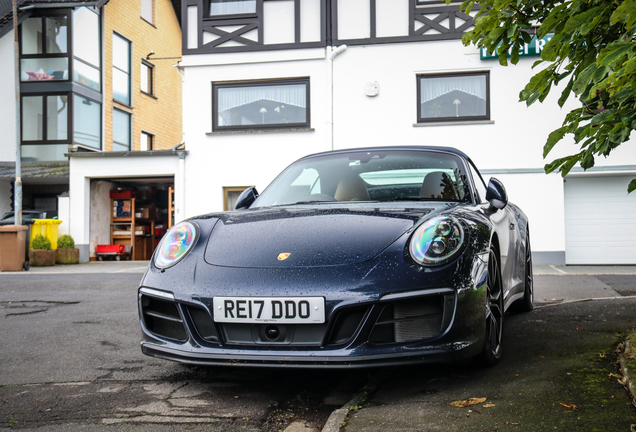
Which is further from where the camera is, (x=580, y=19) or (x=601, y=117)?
(x=601, y=117)

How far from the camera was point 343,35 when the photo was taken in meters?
13.9

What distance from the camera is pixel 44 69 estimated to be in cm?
1900

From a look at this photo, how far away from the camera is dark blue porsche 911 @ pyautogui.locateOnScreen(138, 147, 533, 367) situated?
2594mm

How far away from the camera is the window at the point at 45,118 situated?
18.9 m

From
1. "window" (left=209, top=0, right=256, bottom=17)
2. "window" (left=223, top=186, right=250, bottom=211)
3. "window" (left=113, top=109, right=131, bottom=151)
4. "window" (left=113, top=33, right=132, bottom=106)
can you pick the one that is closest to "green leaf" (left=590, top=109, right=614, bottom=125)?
"window" (left=223, top=186, right=250, bottom=211)

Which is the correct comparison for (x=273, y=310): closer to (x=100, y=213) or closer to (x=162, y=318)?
(x=162, y=318)

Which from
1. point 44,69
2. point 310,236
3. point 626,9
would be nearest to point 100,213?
point 44,69

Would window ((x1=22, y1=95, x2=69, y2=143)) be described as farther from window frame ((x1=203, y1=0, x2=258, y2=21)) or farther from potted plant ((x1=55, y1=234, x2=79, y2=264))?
window frame ((x1=203, y1=0, x2=258, y2=21))

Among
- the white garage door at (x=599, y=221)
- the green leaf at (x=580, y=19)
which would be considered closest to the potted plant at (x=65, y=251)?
the white garage door at (x=599, y=221)

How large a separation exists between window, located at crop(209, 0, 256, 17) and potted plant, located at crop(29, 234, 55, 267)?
6564 millimetres

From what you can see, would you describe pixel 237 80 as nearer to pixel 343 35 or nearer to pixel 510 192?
pixel 343 35

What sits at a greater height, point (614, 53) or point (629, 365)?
point (614, 53)

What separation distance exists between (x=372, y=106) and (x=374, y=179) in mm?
9903

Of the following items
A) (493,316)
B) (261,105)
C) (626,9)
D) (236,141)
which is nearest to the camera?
(626,9)
